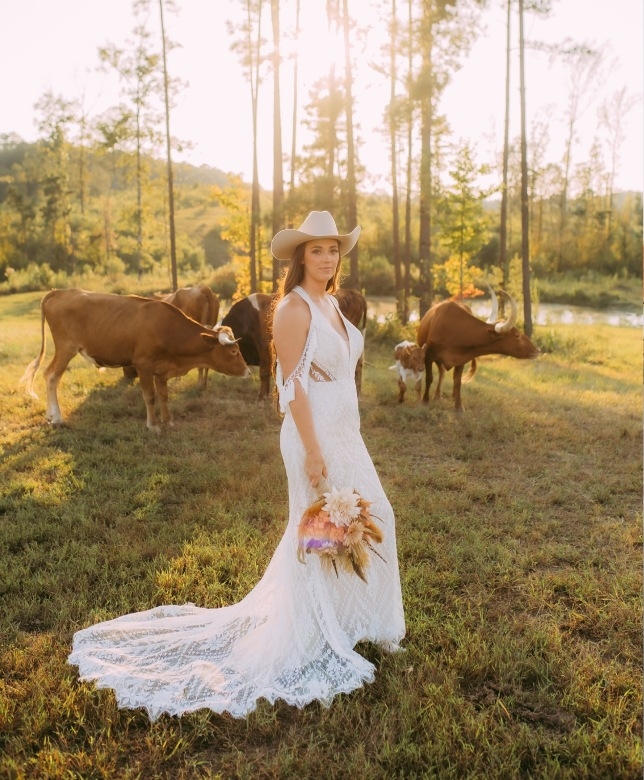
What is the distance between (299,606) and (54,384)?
6.27 meters

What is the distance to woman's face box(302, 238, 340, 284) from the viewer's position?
3232 mm

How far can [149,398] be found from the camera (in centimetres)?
812

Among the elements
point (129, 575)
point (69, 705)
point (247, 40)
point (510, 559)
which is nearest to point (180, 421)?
point (129, 575)

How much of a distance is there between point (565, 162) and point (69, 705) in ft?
155

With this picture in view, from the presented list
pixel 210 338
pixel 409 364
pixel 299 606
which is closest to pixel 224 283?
pixel 409 364

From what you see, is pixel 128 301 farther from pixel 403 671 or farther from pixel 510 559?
pixel 403 671

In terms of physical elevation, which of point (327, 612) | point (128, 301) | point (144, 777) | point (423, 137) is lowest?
point (144, 777)

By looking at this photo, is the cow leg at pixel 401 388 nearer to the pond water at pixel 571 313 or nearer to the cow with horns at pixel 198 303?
the cow with horns at pixel 198 303

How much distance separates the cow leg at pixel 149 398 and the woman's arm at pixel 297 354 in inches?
206

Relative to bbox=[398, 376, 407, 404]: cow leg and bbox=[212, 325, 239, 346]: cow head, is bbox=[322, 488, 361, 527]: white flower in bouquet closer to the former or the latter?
bbox=[212, 325, 239, 346]: cow head

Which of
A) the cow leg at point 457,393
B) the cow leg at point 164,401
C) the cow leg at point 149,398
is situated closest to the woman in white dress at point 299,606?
the cow leg at point 149,398

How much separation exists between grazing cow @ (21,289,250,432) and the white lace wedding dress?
16.3 feet

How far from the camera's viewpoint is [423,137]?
51.7ft

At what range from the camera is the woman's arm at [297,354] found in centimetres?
308
